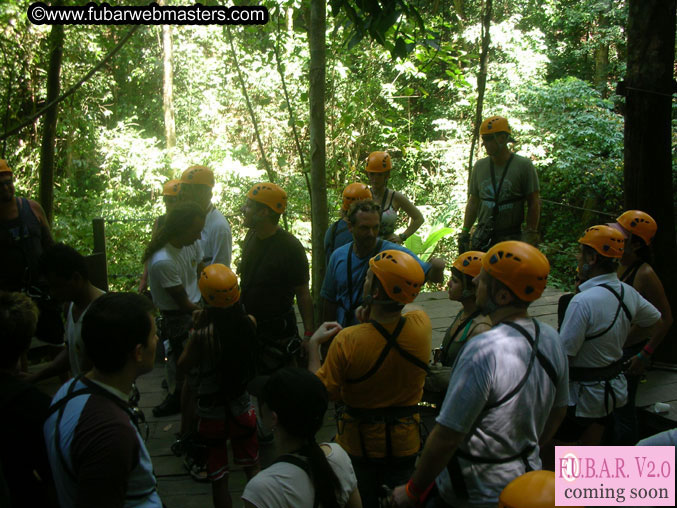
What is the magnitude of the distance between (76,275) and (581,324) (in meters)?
2.70

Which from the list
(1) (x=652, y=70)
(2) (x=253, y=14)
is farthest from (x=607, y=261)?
(2) (x=253, y=14)

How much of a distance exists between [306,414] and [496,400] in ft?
2.24

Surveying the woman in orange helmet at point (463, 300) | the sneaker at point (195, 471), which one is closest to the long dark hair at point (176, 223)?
the sneaker at point (195, 471)

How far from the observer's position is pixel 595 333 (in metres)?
Result: 3.01

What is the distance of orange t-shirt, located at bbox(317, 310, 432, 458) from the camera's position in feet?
8.00

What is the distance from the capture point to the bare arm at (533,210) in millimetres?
4809

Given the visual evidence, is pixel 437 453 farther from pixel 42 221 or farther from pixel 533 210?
pixel 42 221

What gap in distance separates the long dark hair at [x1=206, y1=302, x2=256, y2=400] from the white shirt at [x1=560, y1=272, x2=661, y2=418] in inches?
70.9

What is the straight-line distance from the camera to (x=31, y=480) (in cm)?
177

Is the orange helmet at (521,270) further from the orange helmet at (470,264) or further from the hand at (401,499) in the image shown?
the orange helmet at (470,264)

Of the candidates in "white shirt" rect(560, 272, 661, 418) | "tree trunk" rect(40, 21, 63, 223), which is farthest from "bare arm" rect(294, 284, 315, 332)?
"tree trunk" rect(40, 21, 63, 223)

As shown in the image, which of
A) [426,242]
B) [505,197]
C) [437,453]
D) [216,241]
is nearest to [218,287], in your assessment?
[216,241]

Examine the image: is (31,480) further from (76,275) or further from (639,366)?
(639,366)

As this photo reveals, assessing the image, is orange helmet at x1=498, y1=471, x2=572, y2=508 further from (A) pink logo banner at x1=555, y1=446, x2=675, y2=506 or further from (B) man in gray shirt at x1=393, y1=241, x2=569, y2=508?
(B) man in gray shirt at x1=393, y1=241, x2=569, y2=508
